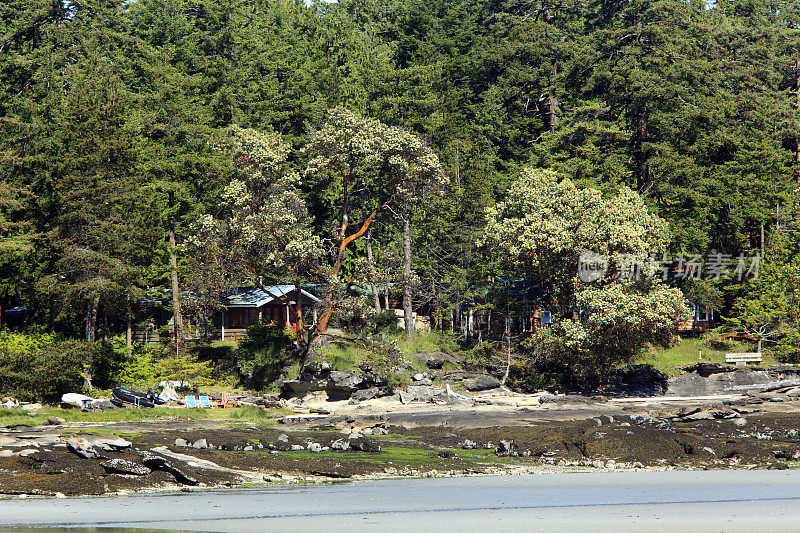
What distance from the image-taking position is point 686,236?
52.0m

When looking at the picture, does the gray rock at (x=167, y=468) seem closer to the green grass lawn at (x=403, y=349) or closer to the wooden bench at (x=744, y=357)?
the green grass lawn at (x=403, y=349)

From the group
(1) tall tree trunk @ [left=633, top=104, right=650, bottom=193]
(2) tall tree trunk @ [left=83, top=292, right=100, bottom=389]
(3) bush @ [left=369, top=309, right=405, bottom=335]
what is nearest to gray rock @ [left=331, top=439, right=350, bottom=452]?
(2) tall tree trunk @ [left=83, top=292, right=100, bottom=389]

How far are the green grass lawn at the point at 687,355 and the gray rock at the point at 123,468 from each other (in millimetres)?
33616

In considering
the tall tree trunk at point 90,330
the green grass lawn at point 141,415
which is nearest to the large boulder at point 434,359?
the green grass lawn at point 141,415

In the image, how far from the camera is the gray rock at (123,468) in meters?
20.9

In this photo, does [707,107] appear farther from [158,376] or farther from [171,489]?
[171,489]

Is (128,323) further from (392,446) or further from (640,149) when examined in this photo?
(640,149)

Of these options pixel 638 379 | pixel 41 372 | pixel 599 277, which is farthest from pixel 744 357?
pixel 41 372

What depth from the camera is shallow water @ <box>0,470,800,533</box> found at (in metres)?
16.6

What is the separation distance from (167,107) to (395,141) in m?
14.9

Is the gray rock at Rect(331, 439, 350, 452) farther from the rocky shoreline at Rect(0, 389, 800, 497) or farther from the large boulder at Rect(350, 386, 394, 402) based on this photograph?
the large boulder at Rect(350, 386, 394, 402)

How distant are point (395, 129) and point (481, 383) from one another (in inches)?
594

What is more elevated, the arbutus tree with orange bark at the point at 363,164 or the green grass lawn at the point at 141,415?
the arbutus tree with orange bark at the point at 363,164

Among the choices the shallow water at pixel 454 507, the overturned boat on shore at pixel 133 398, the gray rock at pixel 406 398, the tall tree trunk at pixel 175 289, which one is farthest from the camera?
the tall tree trunk at pixel 175 289
